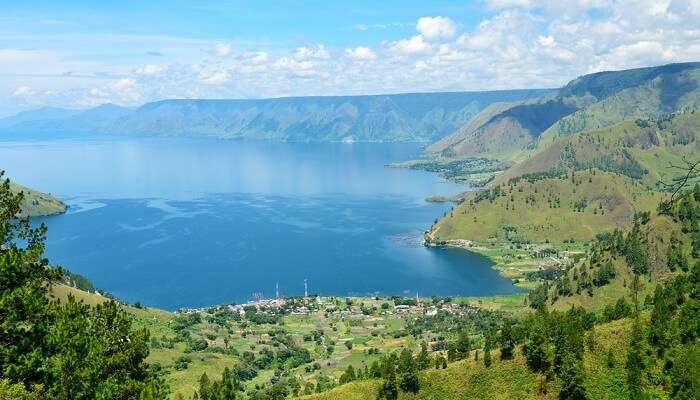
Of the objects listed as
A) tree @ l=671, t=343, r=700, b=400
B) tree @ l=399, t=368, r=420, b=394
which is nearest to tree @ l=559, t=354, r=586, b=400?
tree @ l=671, t=343, r=700, b=400

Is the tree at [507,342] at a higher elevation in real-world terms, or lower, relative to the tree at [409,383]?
higher

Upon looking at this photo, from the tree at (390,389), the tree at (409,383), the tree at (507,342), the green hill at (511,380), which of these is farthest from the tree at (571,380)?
the tree at (390,389)

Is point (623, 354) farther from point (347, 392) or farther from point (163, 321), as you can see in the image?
point (163, 321)

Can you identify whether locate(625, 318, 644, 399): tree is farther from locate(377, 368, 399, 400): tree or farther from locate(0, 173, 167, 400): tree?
locate(0, 173, 167, 400): tree

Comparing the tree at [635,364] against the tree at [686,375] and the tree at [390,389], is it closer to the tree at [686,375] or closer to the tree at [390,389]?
the tree at [686,375]

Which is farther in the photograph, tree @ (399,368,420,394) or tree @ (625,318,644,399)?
tree @ (399,368,420,394)

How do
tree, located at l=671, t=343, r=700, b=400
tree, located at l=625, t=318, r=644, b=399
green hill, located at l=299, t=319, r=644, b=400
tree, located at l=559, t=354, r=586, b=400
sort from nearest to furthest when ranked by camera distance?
tree, located at l=671, t=343, r=700, b=400
tree, located at l=625, t=318, r=644, b=399
tree, located at l=559, t=354, r=586, b=400
green hill, located at l=299, t=319, r=644, b=400

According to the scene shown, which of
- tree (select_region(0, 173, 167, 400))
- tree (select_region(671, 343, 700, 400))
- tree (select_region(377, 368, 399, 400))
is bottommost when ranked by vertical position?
tree (select_region(377, 368, 399, 400))

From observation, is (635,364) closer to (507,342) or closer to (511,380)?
(511,380)

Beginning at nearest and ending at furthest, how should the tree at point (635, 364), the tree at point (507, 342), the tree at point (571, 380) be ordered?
1. the tree at point (635, 364)
2. the tree at point (571, 380)
3. the tree at point (507, 342)

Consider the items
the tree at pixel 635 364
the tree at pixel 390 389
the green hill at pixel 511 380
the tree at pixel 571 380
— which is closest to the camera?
the tree at pixel 635 364

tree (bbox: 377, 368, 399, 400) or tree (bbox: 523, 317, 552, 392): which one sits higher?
tree (bbox: 523, 317, 552, 392)
